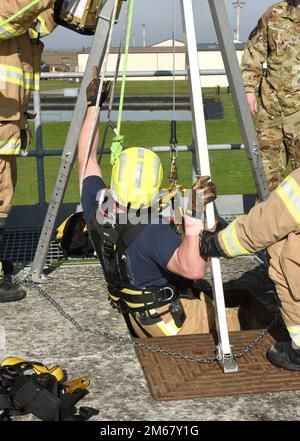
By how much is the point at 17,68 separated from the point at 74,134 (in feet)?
1.75

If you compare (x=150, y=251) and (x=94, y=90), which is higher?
(x=94, y=90)

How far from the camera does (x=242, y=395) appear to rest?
2.71m

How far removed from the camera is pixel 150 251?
312 centimetres

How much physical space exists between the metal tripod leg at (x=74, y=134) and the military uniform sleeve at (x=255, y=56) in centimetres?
147

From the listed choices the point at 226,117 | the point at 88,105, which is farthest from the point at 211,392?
the point at 226,117

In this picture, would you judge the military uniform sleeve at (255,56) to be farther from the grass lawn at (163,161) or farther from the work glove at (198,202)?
the grass lawn at (163,161)

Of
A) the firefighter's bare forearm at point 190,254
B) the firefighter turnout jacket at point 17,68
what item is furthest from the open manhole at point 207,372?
the firefighter turnout jacket at point 17,68

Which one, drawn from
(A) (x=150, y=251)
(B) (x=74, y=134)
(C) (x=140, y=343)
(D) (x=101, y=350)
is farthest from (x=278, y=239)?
(B) (x=74, y=134)

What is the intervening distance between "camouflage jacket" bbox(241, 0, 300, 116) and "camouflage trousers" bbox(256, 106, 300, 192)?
62 millimetres

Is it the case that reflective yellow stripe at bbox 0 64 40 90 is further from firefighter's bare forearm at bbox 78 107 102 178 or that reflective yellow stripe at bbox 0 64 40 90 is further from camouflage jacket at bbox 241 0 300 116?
camouflage jacket at bbox 241 0 300 116

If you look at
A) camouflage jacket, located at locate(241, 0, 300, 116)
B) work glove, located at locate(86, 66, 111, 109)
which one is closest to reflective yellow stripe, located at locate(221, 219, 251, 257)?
work glove, located at locate(86, 66, 111, 109)

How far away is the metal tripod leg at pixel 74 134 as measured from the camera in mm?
3648

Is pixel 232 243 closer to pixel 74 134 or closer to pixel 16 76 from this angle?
pixel 74 134

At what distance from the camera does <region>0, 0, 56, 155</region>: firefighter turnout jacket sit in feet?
11.8
